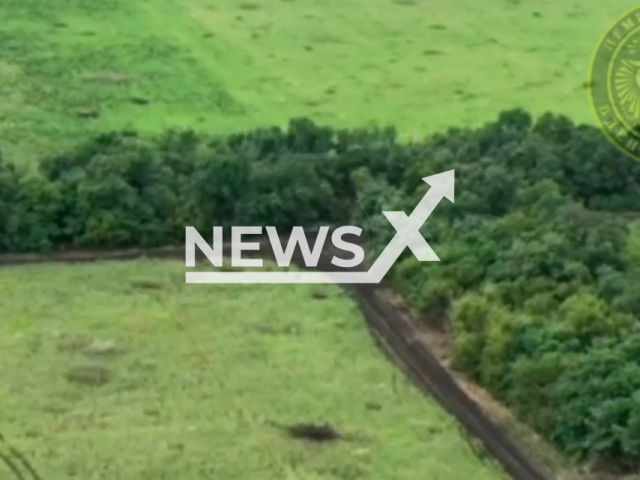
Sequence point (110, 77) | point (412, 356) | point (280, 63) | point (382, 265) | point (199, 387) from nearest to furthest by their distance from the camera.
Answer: point (199, 387) → point (412, 356) → point (382, 265) → point (110, 77) → point (280, 63)

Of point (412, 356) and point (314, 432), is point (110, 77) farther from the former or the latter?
point (314, 432)

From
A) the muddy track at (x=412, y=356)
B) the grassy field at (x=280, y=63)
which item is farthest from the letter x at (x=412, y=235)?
the grassy field at (x=280, y=63)

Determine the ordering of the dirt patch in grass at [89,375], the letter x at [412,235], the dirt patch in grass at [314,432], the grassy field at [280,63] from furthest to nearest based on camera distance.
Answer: the grassy field at [280,63]
the letter x at [412,235]
the dirt patch in grass at [89,375]
the dirt patch in grass at [314,432]

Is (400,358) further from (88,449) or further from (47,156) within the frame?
(47,156)

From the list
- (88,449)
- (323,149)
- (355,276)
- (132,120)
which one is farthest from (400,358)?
(132,120)

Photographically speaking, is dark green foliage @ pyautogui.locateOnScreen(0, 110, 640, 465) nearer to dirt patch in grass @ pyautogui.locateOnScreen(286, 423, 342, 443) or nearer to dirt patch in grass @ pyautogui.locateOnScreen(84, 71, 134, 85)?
dirt patch in grass @ pyautogui.locateOnScreen(286, 423, 342, 443)

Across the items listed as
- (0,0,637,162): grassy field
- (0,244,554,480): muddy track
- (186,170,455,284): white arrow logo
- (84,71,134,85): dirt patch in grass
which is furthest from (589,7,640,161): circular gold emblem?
(84,71,134,85): dirt patch in grass

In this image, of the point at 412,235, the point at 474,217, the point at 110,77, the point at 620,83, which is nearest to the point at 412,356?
the point at 412,235

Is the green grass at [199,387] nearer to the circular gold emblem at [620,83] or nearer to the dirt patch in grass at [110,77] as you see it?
the circular gold emblem at [620,83]
